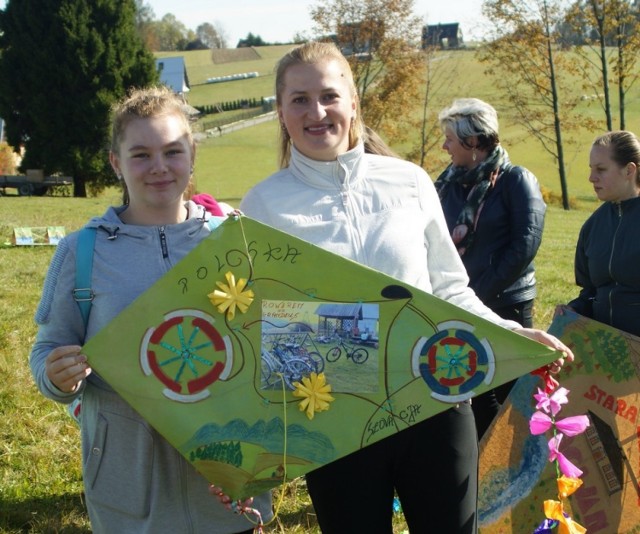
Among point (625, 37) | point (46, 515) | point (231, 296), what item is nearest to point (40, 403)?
point (46, 515)

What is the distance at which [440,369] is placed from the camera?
239 centimetres

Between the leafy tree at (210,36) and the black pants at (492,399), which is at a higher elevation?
the leafy tree at (210,36)

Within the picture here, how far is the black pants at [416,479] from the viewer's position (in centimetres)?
244

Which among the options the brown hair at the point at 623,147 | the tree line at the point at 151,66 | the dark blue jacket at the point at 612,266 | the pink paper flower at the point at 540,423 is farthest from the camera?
the tree line at the point at 151,66

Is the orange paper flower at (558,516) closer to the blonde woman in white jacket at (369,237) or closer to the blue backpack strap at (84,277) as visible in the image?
the blonde woman in white jacket at (369,237)

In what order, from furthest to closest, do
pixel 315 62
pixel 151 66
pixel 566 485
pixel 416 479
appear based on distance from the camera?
1. pixel 151 66
2. pixel 566 485
3. pixel 315 62
4. pixel 416 479

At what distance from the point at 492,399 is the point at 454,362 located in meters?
2.27

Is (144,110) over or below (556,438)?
over

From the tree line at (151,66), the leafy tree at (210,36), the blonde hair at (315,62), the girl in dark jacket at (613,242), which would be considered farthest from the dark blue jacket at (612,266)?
the leafy tree at (210,36)

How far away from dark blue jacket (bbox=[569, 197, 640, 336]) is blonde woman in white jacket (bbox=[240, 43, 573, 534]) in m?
1.60

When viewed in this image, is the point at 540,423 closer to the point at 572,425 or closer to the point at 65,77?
the point at 572,425

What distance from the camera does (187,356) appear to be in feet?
7.81

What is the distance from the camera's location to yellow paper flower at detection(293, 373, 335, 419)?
7.79 feet

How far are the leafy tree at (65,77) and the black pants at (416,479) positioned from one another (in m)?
30.9
